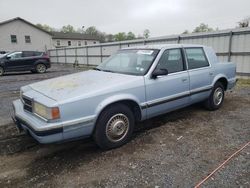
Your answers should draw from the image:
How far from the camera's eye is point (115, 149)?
338 centimetres

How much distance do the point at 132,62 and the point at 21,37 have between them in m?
33.2

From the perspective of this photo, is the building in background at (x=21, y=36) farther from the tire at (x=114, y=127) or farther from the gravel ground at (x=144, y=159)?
the tire at (x=114, y=127)

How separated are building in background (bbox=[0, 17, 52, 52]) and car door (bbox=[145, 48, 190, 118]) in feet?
107

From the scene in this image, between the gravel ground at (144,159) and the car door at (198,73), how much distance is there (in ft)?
2.07

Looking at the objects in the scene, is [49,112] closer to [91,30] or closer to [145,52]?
[145,52]

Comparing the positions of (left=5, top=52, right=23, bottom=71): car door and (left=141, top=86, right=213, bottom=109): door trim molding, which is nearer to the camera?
(left=141, top=86, right=213, bottom=109): door trim molding

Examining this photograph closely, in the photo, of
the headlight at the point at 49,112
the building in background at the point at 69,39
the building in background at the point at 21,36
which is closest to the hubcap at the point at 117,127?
the headlight at the point at 49,112

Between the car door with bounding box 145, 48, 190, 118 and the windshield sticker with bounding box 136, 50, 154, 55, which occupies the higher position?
the windshield sticker with bounding box 136, 50, 154, 55

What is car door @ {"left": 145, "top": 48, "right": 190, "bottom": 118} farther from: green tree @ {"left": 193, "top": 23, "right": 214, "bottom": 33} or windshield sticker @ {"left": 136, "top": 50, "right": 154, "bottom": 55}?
green tree @ {"left": 193, "top": 23, "right": 214, "bottom": 33}

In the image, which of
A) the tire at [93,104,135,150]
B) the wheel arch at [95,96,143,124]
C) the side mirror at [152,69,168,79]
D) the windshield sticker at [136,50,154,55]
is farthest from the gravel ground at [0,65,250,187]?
the windshield sticker at [136,50,154,55]

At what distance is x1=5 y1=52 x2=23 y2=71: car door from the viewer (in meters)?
14.4

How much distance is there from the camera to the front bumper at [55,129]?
272 cm

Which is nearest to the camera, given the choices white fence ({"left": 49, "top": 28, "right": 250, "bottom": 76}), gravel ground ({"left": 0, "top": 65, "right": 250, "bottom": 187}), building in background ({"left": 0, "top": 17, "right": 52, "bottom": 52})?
gravel ground ({"left": 0, "top": 65, "right": 250, "bottom": 187})

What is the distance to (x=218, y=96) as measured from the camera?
524 cm
